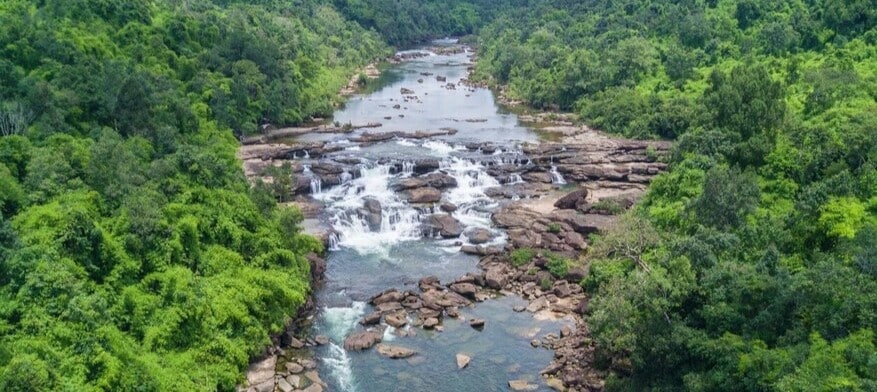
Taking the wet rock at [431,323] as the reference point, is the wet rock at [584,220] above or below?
above

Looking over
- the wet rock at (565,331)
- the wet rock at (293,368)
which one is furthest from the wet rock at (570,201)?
the wet rock at (293,368)

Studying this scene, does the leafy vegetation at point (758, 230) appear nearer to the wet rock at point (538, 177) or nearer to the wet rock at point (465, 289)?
the wet rock at point (465, 289)

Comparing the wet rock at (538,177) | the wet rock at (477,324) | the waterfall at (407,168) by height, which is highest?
the waterfall at (407,168)

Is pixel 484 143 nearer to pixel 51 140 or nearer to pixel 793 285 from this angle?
pixel 51 140

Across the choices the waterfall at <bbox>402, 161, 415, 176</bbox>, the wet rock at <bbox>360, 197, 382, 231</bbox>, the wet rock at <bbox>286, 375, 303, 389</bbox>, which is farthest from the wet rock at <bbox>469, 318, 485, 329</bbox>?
the waterfall at <bbox>402, 161, 415, 176</bbox>

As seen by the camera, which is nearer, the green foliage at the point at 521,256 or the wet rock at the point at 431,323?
the wet rock at the point at 431,323

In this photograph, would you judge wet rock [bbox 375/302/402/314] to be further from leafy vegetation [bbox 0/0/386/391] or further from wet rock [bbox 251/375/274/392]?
wet rock [bbox 251/375/274/392]

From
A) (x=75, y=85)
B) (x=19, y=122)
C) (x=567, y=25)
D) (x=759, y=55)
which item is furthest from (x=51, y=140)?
(x=567, y=25)

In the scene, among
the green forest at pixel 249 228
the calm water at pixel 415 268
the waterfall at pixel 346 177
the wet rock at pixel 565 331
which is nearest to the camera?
the green forest at pixel 249 228
